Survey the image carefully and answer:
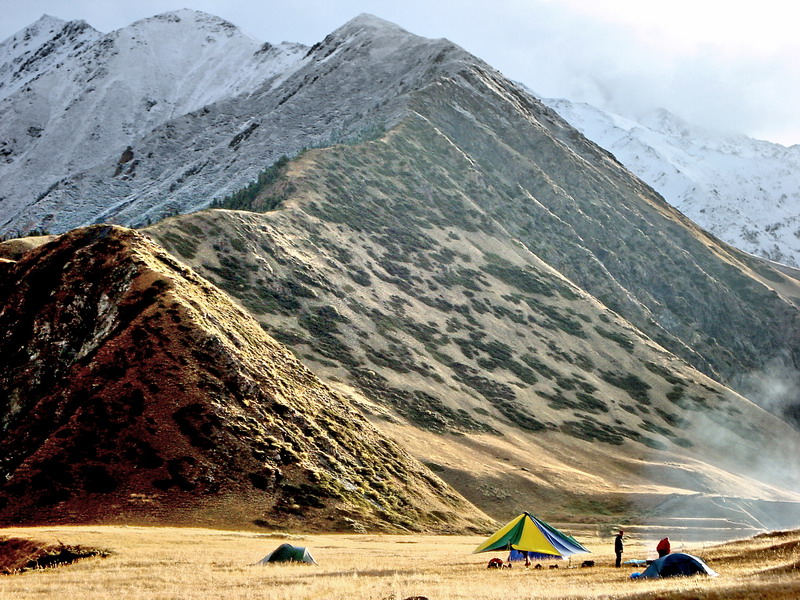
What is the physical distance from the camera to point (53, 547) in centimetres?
3369

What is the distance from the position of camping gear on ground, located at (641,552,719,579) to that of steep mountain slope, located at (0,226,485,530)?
1002 inches

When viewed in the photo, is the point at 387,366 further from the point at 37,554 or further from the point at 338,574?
the point at 338,574

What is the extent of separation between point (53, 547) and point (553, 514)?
4809 cm

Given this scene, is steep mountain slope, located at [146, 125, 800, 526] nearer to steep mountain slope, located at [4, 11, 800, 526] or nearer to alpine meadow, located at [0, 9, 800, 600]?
steep mountain slope, located at [4, 11, 800, 526]

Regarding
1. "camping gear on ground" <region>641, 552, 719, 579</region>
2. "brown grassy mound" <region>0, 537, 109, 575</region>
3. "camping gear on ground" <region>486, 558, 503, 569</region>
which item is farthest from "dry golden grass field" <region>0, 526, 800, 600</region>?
"camping gear on ground" <region>641, 552, 719, 579</region>

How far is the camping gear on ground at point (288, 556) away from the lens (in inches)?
1359


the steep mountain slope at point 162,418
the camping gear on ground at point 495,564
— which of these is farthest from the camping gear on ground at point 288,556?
the steep mountain slope at point 162,418

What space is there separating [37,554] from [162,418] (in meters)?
18.3

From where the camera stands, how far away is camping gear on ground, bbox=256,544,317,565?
34.5 meters

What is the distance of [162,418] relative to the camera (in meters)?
51.3

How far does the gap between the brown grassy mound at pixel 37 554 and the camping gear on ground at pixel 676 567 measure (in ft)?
70.3

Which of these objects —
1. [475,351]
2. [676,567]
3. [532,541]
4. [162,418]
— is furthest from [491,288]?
[676,567]

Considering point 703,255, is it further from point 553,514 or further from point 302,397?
point 302,397

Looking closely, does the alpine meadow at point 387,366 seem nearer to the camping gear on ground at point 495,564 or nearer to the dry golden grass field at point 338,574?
the dry golden grass field at point 338,574
